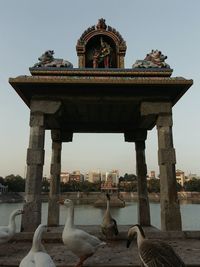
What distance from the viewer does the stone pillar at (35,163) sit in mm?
11047

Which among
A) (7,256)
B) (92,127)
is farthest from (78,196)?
(7,256)

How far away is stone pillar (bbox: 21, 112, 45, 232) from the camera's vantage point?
11016 mm

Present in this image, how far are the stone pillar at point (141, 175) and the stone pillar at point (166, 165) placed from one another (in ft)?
14.1

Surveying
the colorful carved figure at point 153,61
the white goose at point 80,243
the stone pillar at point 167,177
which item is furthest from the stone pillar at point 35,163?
the stone pillar at point 167,177

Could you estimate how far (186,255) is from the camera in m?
7.91

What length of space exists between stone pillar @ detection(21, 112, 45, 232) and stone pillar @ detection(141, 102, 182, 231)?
4782 millimetres

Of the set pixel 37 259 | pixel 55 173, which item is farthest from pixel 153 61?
pixel 37 259

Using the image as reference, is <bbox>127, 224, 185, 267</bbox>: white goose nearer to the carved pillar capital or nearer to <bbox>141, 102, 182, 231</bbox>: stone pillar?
<bbox>141, 102, 182, 231</bbox>: stone pillar

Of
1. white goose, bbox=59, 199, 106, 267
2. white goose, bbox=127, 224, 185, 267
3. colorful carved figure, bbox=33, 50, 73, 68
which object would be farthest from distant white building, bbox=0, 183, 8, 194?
white goose, bbox=127, 224, 185, 267

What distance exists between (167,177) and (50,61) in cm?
758

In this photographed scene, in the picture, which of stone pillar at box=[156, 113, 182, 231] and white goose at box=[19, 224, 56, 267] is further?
stone pillar at box=[156, 113, 182, 231]

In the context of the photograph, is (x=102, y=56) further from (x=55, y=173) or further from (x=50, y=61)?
(x=55, y=173)

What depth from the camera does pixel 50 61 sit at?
12969 millimetres

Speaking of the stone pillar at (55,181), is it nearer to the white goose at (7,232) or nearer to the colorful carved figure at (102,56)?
the colorful carved figure at (102,56)
